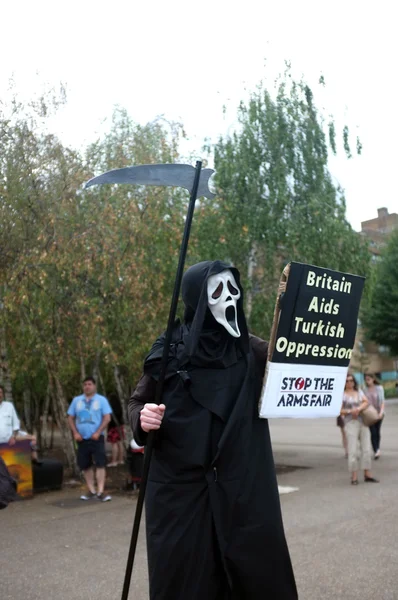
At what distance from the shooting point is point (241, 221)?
16.6m

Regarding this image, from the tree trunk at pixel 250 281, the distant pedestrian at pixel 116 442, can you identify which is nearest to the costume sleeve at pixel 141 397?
the tree trunk at pixel 250 281

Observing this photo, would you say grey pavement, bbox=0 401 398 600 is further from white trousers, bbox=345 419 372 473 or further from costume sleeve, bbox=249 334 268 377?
costume sleeve, bbox=249 334 268 377

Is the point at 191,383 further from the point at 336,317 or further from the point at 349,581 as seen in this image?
the point at 349,581

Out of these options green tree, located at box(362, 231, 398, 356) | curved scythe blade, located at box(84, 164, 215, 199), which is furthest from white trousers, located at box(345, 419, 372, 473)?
green tree, located at box(362, 231, 398, 356)

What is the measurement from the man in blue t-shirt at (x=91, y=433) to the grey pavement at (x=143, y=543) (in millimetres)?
378

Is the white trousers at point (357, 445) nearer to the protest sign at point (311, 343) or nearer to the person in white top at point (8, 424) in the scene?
the person in white top at point (8, 424)

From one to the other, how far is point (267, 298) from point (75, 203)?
6.18 metres

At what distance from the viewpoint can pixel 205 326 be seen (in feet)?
11.8

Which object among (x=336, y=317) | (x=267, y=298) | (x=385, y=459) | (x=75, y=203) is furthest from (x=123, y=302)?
(x=336, y=317)

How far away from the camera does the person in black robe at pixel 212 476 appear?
3400 mm

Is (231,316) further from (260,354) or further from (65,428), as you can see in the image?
(65,428)

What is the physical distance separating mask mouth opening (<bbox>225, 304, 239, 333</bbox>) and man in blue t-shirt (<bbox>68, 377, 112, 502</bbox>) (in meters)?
7.94

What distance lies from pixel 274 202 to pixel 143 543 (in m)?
10.6

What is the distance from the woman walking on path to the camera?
1160 cm
